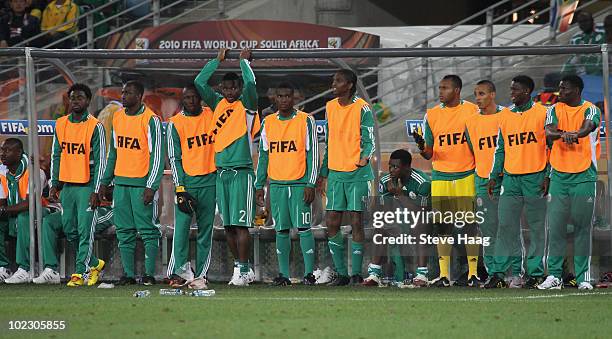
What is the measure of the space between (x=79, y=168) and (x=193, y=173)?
48.5 inches

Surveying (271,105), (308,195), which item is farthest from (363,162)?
(271,105)

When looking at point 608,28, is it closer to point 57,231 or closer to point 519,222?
point 519,222

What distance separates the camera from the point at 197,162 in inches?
558

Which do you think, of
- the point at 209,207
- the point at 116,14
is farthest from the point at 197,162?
the point at 116,14

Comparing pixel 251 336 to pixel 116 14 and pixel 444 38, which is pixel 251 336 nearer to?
pixel 444 38

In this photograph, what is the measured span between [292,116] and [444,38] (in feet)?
26.9

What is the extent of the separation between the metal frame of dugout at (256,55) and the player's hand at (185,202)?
1.02 m

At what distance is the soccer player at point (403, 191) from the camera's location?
13547 mm

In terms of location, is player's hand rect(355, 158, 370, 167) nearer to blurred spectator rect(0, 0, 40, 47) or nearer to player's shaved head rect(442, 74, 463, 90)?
player's shaved head rect(442, 74, 463, 90)

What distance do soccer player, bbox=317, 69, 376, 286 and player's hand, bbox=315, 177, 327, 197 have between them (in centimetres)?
21

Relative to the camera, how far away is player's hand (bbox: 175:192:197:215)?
13938mm

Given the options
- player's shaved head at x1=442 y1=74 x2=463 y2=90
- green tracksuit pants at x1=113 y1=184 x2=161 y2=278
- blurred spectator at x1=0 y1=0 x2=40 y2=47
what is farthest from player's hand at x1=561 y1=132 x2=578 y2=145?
blurred spectator at x1=0 y1=0 x2=40 y2=47

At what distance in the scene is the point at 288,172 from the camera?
14.2 meters

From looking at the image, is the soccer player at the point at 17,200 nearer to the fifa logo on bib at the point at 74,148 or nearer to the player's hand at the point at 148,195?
the fifa logo on bib at the point at 74,148
